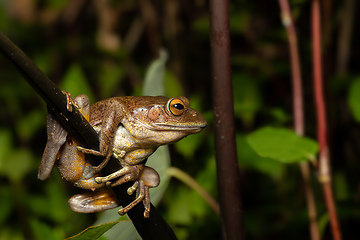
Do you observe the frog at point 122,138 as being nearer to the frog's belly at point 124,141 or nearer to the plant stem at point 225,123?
the frog's belly at point 124,141

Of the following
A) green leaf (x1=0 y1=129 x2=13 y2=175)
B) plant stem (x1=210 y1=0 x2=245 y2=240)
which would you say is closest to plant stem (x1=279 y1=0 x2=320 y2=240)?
plant stem (x1=210 y1=0 x2=245 y2=240)

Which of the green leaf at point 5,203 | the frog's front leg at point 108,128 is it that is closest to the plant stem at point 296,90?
the frog's front leg at point 108,128

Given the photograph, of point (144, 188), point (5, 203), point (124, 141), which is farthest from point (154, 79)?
point (5, 203)

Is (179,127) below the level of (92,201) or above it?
above

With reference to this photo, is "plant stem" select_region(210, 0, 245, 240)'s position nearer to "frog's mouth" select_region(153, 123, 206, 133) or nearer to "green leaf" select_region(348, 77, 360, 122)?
"frog's mouth" select_region(153, 123, 206, 133)

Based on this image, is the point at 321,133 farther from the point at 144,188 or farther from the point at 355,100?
the point at 144,188
